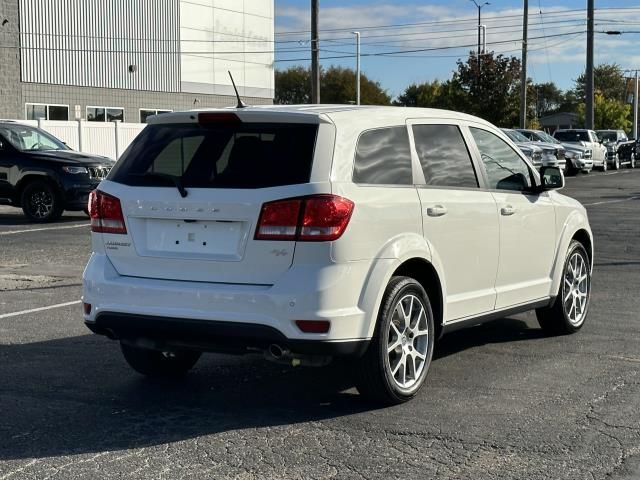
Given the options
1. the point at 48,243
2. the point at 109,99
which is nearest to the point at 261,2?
the point at 109,99

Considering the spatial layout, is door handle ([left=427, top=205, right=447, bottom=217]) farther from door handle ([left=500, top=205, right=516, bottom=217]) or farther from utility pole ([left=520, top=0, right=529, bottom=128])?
utility pole ([left=520, top=0, right=529, bottom=128])

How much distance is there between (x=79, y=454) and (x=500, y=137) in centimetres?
386

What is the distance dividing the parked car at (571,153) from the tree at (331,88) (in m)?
56.7

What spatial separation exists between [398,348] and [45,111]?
127 ft

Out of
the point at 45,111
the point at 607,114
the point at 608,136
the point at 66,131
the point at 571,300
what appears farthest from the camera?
the point at 607,114

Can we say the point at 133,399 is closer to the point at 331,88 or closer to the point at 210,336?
the point at 210,336

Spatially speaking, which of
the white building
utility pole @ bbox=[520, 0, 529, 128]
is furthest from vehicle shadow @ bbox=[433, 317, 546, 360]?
utility pole @ bbox=[520, 0, 529, 128]

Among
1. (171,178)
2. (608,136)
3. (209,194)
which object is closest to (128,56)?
(608,136)

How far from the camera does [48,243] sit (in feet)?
50.0

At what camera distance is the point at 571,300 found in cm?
819

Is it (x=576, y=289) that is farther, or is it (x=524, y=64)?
(x=524, y=64)

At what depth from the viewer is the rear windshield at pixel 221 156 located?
18.6ft

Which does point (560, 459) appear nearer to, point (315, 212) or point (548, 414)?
point (548, 414)

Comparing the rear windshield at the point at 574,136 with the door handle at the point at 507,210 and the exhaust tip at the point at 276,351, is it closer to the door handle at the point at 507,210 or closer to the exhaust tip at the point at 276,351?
the door handle at the point at 507,210
